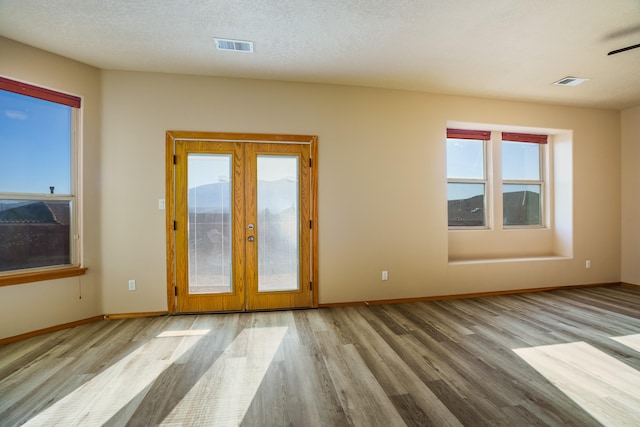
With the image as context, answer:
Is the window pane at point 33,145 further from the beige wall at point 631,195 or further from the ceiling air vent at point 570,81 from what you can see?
the beige wall at point 631,195

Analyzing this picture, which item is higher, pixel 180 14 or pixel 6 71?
pixel 180 14

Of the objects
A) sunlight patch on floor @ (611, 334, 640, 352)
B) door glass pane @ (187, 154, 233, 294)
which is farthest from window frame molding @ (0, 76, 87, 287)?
sunlight patch on floor @ (611, 334, 640, 352)

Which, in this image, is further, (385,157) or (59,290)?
(385,157)

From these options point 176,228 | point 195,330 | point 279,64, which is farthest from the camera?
point 176,228

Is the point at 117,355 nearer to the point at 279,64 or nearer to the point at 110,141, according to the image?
the point at 110,141

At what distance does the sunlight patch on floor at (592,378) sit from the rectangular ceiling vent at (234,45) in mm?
3881

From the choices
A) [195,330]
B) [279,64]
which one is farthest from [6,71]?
[195,330]

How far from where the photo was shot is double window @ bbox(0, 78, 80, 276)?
2.82 metres

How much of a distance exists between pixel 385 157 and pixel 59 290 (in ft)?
13.7

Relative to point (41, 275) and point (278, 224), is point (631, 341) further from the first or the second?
point (41, 275)

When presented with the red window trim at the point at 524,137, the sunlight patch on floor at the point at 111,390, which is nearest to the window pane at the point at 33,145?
the sunlight patch on floor at the point at 111,390

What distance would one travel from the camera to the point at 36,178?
9.75ft

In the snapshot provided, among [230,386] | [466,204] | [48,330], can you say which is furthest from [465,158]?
[48,330]

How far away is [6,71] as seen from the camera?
2.75 m
